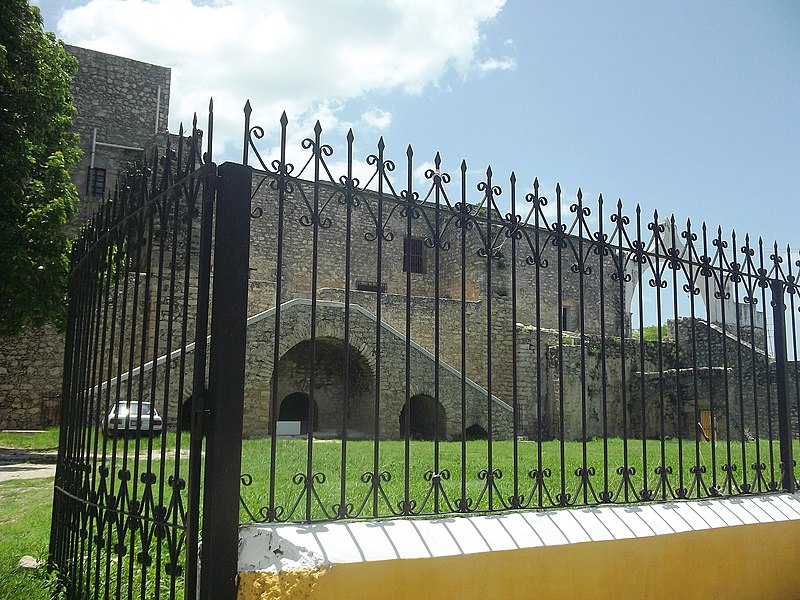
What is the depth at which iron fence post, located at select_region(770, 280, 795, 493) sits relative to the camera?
496 cm

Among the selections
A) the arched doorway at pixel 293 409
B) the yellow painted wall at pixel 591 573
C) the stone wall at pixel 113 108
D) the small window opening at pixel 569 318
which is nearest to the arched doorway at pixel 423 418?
the arched doorway at pixel 293 409

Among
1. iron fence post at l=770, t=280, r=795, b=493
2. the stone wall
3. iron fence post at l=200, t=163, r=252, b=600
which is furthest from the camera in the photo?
the stone wall

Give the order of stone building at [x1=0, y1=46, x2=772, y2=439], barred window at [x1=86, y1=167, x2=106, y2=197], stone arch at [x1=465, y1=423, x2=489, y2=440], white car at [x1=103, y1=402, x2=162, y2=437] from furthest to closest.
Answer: barred window at [x1=86, y1=167, x2=106, y2=197], stone arch at [x1=465, y1=423, x2=489, y2=440], stone building at [x1=0, y1=46, x2=772, y2=439], white car at [x1=103, y1=402, x2=162, y2=437]

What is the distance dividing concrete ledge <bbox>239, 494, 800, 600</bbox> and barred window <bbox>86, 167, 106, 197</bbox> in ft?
80.9

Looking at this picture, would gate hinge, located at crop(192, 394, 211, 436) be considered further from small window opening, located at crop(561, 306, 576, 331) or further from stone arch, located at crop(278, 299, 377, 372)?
small window opening, located at crop(561, 306, 576, 331)

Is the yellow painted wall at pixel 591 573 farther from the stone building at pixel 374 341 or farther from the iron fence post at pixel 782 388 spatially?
the stone building at pixel 374 341

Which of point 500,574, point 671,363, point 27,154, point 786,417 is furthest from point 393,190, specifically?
point 671,363

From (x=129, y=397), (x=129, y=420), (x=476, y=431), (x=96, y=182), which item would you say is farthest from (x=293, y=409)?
(x=129, y=420)

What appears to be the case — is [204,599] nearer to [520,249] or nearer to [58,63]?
[58,63]

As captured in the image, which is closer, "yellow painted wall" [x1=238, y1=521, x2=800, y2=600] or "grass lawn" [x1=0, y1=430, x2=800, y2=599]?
"yellow painted wall" [x1=238, y1=521, x2=800, y2=600]

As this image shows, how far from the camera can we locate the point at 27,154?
472 inches

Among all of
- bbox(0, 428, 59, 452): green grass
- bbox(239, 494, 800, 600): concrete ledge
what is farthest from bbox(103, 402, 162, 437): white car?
bbox(0, 428, 59, 452): green grass

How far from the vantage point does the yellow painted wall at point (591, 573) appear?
272 cm

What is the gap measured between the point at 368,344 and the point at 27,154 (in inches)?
369
